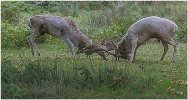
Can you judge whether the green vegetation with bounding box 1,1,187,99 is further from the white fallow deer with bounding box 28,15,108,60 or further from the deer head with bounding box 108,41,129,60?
the white fallow deer with bounding box 28,15,108,60

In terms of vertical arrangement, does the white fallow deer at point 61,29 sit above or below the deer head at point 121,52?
above

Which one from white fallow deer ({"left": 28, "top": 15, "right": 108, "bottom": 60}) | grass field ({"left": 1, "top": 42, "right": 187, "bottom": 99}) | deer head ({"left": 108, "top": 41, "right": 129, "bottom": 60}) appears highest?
white fallow deer ({"left": 28, "top": 15, "right": 108, "bottom": 60})

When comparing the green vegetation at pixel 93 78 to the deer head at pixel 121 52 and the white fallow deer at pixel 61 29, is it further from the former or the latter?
the white fallow deer at pixel 61 29

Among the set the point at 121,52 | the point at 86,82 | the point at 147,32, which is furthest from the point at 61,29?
the point at 86,82

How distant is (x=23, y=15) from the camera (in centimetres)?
2116

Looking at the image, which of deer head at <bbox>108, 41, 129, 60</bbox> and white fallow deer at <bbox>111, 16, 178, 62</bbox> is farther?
deer head at <bbox>108, 41, 129, 60</bbox>

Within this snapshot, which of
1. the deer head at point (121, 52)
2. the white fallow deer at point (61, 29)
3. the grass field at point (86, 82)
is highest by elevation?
the white fallow deer at point (61, 29)

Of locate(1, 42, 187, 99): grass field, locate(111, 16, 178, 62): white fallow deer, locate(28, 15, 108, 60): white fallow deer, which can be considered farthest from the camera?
locate(28, 15, 108, 60): white fallow deer

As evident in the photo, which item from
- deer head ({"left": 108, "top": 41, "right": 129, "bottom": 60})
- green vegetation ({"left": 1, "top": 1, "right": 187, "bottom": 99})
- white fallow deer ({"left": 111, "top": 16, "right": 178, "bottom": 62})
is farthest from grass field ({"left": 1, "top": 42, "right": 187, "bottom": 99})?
deer head ({"left": 108, "top": 41, "right": 129, "bottom": 60})

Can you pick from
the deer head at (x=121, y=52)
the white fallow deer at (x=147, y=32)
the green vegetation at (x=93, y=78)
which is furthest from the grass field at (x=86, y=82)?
the deer head at (x=121, y=52)

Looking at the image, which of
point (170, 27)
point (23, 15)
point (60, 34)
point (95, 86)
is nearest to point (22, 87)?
point (95, 86)

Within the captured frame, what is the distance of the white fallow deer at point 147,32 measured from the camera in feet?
37.9

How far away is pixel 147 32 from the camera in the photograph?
11.7 m

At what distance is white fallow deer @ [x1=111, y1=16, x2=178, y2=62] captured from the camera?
1155 cm
